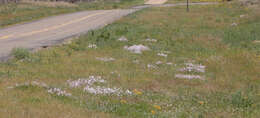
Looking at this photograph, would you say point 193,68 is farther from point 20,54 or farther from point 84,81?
point 20,54

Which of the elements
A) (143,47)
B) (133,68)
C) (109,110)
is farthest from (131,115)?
(143,47)

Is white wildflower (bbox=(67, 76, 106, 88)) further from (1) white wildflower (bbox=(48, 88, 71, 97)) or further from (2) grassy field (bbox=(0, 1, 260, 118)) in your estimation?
(1) white wildflower (bbox=(48, 88, 71, 97))

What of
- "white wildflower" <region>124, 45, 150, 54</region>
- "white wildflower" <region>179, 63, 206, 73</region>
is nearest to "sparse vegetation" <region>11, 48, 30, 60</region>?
"white wildflower" <region>124, 45, 150, 54</region>

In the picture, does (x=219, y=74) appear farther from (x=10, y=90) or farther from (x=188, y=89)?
(x=10, y=90)

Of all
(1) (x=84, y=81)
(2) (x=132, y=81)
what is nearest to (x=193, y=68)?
(2) (x=132, y=81)

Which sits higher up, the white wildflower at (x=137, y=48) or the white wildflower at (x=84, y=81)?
the white wildflower at (x=84, y=81)

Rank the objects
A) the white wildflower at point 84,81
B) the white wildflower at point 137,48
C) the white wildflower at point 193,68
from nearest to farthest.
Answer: the white wildflower at point 84,81 → the white wildflower at point 193,68 → the white wildflower at point 137,48

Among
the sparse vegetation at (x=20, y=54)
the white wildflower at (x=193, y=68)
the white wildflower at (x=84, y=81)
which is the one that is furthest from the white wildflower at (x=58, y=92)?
the white wildflower at (x=193, y=68)

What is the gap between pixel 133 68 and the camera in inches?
452

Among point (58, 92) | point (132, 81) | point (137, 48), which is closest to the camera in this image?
point (58, 92)

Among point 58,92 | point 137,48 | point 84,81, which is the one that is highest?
point 58,92

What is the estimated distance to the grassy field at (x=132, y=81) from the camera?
681 centimetres

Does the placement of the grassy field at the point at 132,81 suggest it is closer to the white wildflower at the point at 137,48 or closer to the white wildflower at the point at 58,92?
the white wildflower at the point at 58,92

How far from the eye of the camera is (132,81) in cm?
952
